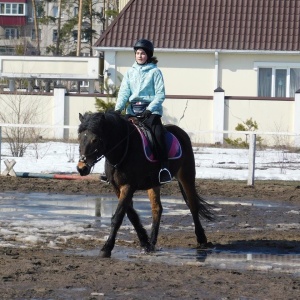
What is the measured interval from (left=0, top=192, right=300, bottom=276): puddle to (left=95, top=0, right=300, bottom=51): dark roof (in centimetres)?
2359

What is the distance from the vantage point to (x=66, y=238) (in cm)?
1228

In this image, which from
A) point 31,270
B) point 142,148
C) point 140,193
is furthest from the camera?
A: point 140,193

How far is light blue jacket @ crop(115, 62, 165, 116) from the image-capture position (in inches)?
458

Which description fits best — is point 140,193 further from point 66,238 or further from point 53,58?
point 53,58

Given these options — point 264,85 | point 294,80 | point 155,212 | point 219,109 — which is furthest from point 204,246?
point 294,80

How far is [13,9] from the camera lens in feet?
366

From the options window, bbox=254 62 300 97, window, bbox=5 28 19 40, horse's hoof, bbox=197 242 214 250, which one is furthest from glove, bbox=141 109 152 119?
window, bbox=5 28 19 40

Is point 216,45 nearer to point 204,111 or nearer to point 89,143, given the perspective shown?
point 204,111

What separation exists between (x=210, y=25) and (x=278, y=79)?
3582 mm

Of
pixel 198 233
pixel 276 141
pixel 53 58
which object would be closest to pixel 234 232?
pixel 198 233

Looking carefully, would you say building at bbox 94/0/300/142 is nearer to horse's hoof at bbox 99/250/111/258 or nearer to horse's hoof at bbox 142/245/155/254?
horse's hoof at bbox 142/245/155/254

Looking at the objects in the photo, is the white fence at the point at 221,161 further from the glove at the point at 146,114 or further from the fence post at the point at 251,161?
the glove at the point at 146,114

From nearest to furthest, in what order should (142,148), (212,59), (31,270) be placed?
(31,270), (142,148), (212,59)

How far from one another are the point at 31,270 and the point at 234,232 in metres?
4.92
